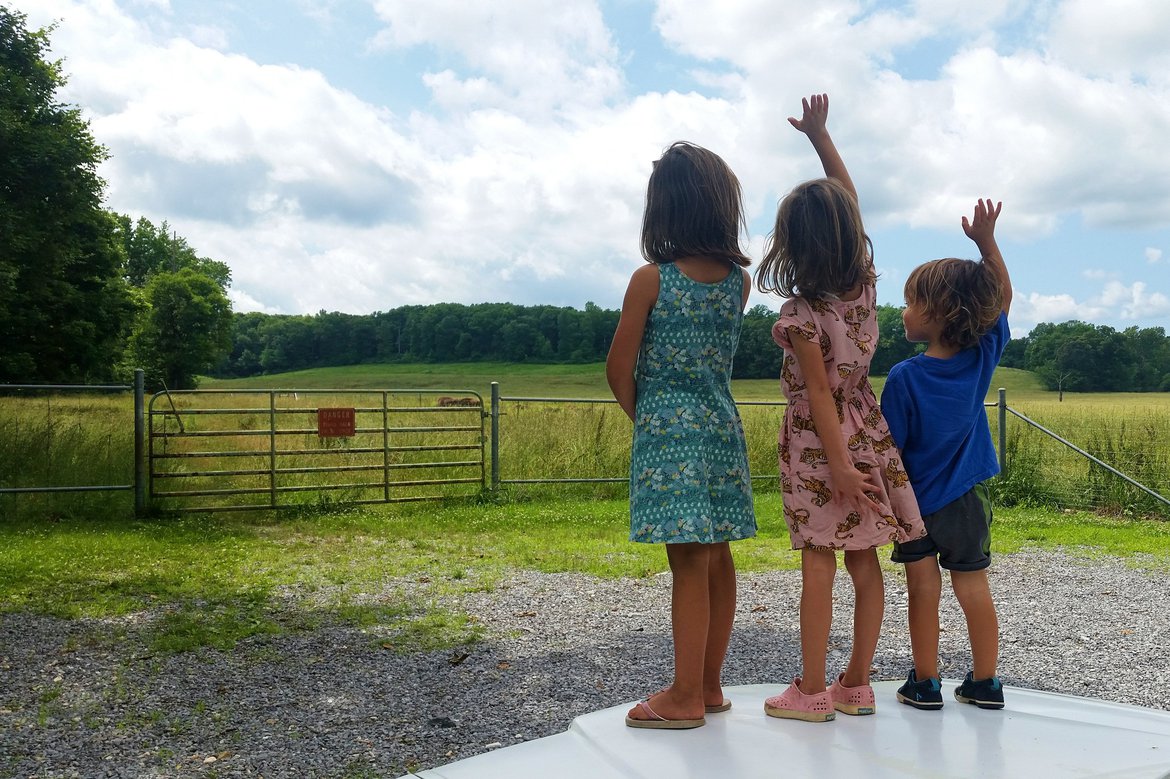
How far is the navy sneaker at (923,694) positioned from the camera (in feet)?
8.21

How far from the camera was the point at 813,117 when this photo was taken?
9.31 ft

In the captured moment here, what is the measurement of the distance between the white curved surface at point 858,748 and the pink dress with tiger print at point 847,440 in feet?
1.51

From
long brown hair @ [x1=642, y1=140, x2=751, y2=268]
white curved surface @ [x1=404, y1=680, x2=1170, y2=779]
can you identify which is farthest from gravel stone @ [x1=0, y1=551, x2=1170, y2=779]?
long brown hair @ [x1=642, y1=140, x2=751, y2=268]

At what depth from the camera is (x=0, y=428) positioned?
11367 mm

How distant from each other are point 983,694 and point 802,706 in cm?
58

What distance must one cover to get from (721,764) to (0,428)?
39.1 feet

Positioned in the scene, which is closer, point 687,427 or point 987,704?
point 687,427

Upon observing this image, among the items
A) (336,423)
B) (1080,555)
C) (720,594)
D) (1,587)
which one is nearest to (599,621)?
Answer: (720,594)

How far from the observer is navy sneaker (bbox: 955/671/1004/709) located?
8.31 ft

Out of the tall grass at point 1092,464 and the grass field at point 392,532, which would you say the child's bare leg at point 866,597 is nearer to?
the grass field at point 392,532

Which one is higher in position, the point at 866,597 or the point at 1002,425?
the point at 866,597

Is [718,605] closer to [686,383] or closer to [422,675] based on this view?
[686,383]

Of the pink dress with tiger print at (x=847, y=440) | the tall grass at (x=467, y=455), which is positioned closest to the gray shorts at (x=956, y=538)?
the pink dress with tiger print at (x=847, y=440)

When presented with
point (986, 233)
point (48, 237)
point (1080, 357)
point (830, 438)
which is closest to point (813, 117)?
point (986, 233)
